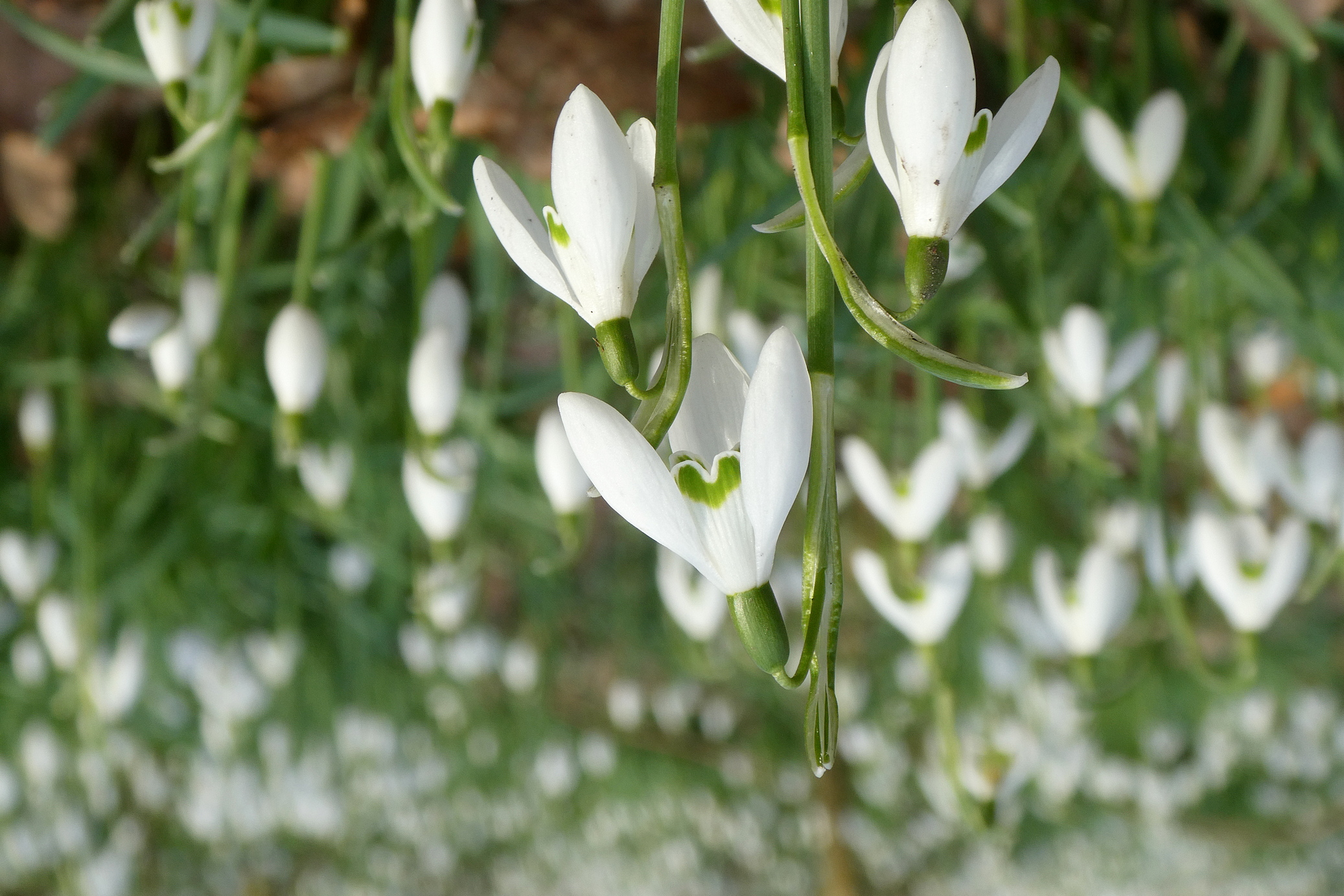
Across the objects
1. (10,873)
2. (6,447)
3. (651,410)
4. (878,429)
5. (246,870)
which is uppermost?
(651,410)

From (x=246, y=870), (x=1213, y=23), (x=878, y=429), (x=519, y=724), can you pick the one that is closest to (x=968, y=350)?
(x=878, y=429)

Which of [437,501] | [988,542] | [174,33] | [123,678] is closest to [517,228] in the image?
[174,33]

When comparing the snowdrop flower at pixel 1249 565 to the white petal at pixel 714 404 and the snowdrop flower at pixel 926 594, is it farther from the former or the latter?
the white petal at pixel 714 404

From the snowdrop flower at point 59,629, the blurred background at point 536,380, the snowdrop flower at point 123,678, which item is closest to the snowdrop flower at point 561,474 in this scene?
the blurred background at point 536,380

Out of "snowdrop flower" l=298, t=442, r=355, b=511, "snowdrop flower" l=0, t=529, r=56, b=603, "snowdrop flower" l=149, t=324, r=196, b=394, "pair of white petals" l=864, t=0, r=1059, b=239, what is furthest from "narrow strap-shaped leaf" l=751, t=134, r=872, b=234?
"snowdrop flower" l=0, t=529, r=56, b=603

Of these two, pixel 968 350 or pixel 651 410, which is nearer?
pixel 651 410

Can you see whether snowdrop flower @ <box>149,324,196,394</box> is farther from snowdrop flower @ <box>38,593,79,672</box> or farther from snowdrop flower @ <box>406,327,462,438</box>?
snowdrop flower @ <box>38,593,79,672</box>

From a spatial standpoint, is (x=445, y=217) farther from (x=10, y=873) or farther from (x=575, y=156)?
(x=10, y=873)
